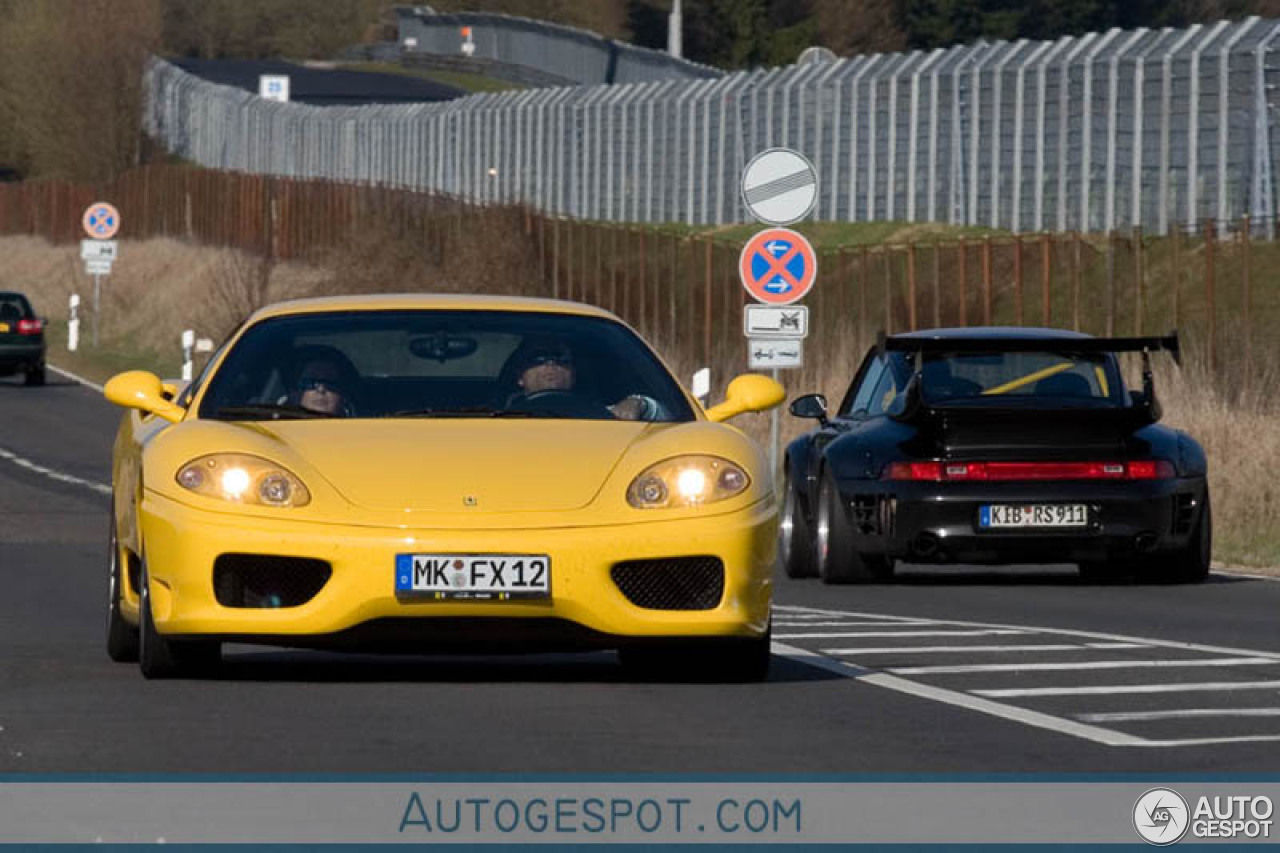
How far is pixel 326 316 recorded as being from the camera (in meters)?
12.7

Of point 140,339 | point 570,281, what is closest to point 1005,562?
point 570,281

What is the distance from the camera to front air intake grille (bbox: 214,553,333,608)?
11.2m

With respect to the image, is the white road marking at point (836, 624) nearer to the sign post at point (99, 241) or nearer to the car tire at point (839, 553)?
the car tire at point (839, 553)

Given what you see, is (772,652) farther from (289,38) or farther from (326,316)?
(289,38)

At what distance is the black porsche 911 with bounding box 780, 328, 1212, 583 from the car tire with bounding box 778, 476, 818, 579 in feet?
2.34

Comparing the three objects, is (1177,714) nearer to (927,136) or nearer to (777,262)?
(777,262)

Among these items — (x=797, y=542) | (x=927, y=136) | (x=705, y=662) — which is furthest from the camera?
(x=927, y=136)

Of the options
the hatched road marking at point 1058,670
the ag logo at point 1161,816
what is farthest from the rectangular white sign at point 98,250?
the ag logo at point 1161,816

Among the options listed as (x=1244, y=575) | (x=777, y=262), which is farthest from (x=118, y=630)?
(x=777, y=262)

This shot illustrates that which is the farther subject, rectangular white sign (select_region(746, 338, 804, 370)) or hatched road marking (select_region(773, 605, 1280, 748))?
rectangular white sign (select_region(746, 338, 804, 370))

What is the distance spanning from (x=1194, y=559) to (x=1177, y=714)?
28.0 feet

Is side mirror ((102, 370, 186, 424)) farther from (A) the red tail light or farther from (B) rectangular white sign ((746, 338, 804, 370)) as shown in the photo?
(B) rectangular white sign ((746, 338, 804, 370))

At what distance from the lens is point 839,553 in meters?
19.3

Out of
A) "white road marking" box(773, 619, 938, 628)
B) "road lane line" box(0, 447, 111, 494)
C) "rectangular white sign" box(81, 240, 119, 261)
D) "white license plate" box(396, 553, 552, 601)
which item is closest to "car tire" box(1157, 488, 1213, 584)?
"white road marking" box(773, 619, 938, 628)
